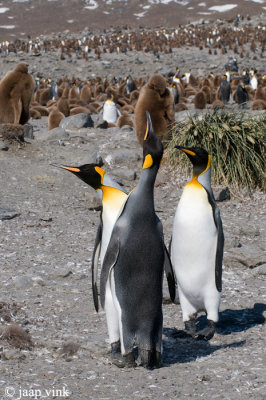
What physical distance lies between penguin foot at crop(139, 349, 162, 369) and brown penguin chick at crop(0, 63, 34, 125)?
7.04 metres

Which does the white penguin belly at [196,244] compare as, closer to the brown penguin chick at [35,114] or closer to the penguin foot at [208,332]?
the penguin foot at [208,332]

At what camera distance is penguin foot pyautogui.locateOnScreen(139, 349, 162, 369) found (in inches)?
120

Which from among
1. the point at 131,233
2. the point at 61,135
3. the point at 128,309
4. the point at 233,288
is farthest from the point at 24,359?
the point at 61,135

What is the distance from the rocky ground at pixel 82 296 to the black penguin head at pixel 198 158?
103cm

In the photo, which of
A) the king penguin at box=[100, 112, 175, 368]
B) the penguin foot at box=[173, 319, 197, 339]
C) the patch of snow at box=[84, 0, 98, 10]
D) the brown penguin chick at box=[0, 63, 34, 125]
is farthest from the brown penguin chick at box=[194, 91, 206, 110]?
the patch of snow at box=[84, 0, 98, 10]

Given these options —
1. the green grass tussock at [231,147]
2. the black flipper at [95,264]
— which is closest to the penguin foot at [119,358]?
the black flipper at [95,264]

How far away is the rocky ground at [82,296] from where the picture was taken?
2883mm

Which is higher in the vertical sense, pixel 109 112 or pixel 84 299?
pixel 84 299

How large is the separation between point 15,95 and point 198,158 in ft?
21.3

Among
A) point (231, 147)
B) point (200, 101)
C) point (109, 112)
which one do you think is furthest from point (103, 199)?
point (200, 101)

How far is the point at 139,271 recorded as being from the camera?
3027mm

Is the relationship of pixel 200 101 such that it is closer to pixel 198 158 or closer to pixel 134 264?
pixel 198 158

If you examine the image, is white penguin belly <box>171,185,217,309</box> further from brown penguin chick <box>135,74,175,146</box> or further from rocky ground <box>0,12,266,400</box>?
brown penguin chick <box>135,74,175,146</box>

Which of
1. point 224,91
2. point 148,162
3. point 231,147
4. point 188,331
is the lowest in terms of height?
point 224,91
